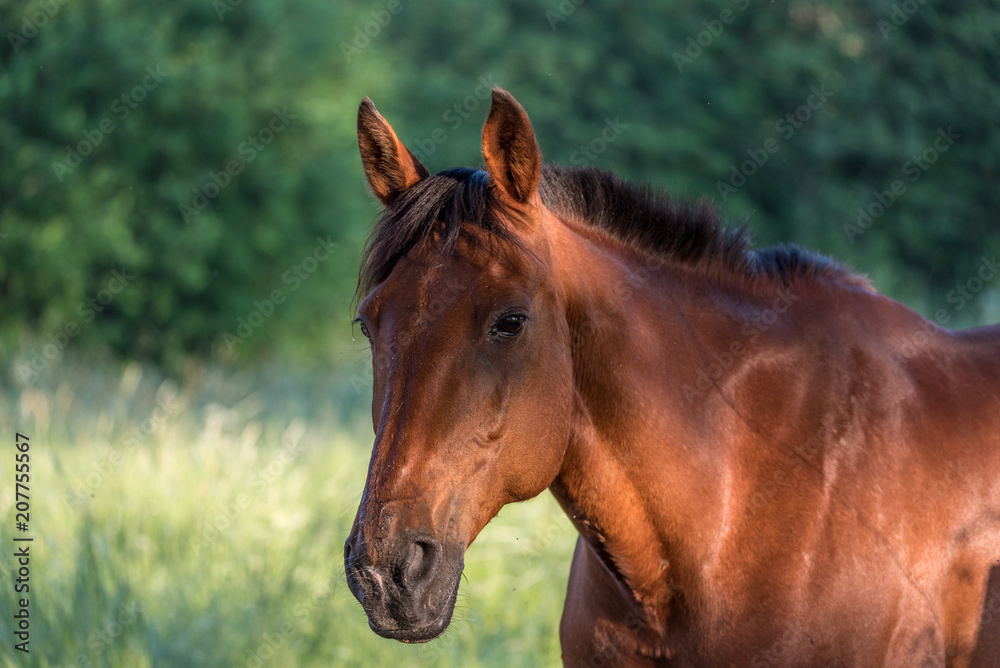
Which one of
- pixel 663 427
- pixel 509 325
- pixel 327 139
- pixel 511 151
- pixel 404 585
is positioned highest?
pixel 511 151

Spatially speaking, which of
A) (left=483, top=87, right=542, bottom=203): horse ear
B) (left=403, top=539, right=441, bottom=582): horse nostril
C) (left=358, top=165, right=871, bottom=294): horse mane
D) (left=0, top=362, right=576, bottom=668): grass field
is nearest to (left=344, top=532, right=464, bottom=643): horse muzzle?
(left=403, top=539, right=441, bottom=582): horse nostril

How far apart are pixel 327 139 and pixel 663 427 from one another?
455 inches

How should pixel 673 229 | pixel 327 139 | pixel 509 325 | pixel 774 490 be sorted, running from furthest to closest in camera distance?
1. pixel 327 139
2. pixel 673 229
3. pixel 774 490
4. pixel 509 325

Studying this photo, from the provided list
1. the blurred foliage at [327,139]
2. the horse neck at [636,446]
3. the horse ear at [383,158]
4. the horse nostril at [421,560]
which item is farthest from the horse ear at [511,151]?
the blurred foliage at [327,139]

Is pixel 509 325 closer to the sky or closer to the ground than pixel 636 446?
closer to the sky

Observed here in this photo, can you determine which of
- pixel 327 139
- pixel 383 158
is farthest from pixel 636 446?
pixel 327 139

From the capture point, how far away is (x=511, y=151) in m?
2.35

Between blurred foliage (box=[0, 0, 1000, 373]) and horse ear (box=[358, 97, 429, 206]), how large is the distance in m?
3.60

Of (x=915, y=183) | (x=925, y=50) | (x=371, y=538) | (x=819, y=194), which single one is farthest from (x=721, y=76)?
(x=371, y=538)

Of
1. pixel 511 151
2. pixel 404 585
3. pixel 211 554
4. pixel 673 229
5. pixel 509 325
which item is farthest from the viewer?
pixel 211 554

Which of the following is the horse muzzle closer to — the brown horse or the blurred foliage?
the brown horse

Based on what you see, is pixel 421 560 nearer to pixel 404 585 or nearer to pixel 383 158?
pixel 404 585

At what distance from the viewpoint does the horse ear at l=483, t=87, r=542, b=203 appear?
2283 mm

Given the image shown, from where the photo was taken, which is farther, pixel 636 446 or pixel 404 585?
pixel 636 446
